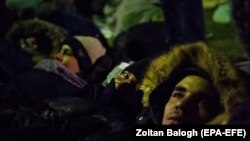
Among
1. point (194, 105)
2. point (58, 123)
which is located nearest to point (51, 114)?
point (58, 123)

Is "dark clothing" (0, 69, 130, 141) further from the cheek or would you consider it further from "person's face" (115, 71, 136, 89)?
the cheek

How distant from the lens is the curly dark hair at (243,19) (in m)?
4.89

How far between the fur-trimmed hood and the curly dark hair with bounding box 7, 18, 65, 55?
203 centimetres

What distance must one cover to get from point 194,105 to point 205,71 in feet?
0.73

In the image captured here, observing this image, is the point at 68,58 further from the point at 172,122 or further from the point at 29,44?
the point at 172,122

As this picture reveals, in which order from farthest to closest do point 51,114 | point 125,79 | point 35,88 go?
point 35,88 < point 125,79 < point 51,114

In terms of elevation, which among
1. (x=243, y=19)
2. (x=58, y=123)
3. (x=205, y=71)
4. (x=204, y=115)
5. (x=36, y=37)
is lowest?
(x=58, y=123)

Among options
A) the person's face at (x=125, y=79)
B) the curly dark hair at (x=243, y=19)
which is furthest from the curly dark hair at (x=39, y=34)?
the curly dark hair at (x=243, y=19)

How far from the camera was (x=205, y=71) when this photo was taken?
4.32 meters

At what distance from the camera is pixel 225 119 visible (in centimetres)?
417

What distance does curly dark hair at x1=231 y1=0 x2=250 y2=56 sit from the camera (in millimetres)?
4895

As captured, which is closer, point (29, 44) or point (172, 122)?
point (172, 122)

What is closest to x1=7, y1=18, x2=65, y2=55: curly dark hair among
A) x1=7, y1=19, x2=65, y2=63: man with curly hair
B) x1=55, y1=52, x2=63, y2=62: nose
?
x1=7, y1=19, x2=65, y2=63: man with curly hair

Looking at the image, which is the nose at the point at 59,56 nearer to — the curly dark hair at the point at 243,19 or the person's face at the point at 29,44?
the person's face at the point at 29,44
